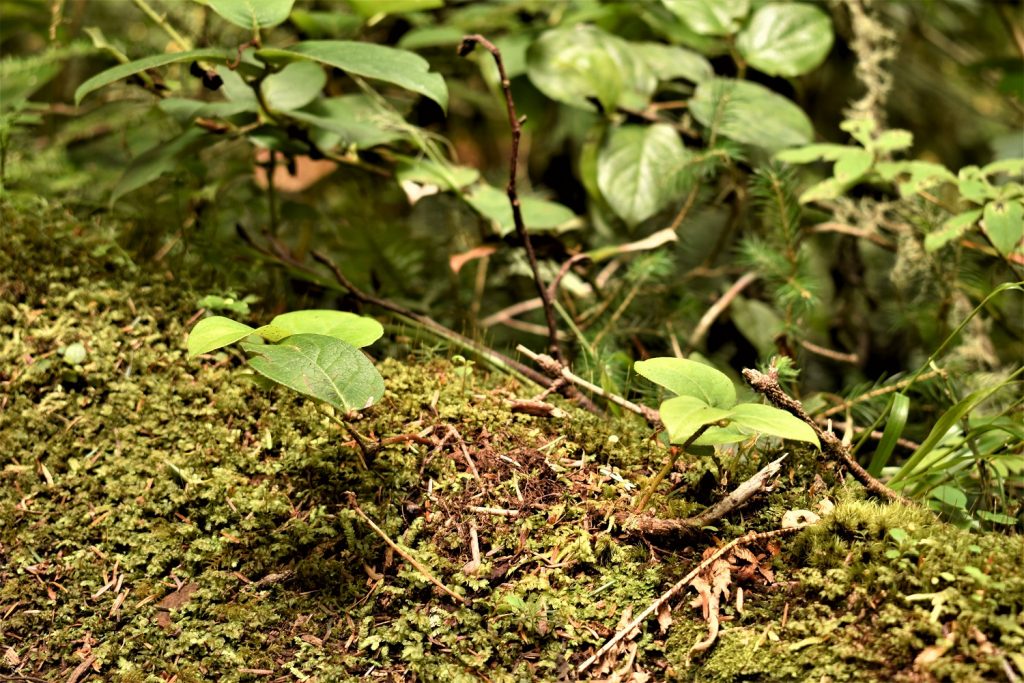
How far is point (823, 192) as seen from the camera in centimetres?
181

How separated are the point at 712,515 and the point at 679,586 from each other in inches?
4.2

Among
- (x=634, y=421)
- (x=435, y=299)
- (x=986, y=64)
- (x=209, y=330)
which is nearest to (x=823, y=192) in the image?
(x=634, y=421)

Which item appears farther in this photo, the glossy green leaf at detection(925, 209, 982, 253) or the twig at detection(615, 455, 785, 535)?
the glossy green leaf at detection(925, 209, 982, 253)

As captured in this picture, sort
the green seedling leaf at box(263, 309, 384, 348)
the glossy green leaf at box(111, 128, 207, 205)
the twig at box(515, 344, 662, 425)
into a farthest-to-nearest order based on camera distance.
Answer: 1. the glossy green leaf at box(111, 128, 207, 205)
2. the twig at box(515, 344, 662, 425)
3. the green seedling leaf at box(263, 309, 384, 348)

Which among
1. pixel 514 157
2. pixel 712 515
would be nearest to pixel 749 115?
pixel 514 157

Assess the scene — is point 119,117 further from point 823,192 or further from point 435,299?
point 823,192

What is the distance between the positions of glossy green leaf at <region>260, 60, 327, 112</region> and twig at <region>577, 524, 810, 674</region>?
1243mm

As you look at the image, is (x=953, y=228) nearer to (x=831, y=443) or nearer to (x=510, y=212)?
(x=831, y=443)

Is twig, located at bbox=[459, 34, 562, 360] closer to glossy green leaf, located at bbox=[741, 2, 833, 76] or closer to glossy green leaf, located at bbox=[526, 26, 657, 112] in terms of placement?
glossy green leaf, located at bbox=[526, 26, 657, 112]

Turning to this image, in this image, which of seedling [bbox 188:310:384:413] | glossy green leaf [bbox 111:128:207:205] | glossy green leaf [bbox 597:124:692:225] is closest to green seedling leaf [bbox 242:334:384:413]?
seedling [bbox 188:310:384:413]

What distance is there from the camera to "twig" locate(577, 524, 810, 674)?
3.39ft

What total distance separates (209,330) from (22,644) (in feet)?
1.61

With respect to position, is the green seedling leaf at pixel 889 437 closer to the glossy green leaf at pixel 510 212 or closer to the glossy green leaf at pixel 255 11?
the glossy green leaf at pixel 510 212

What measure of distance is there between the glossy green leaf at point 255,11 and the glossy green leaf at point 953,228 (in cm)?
130
